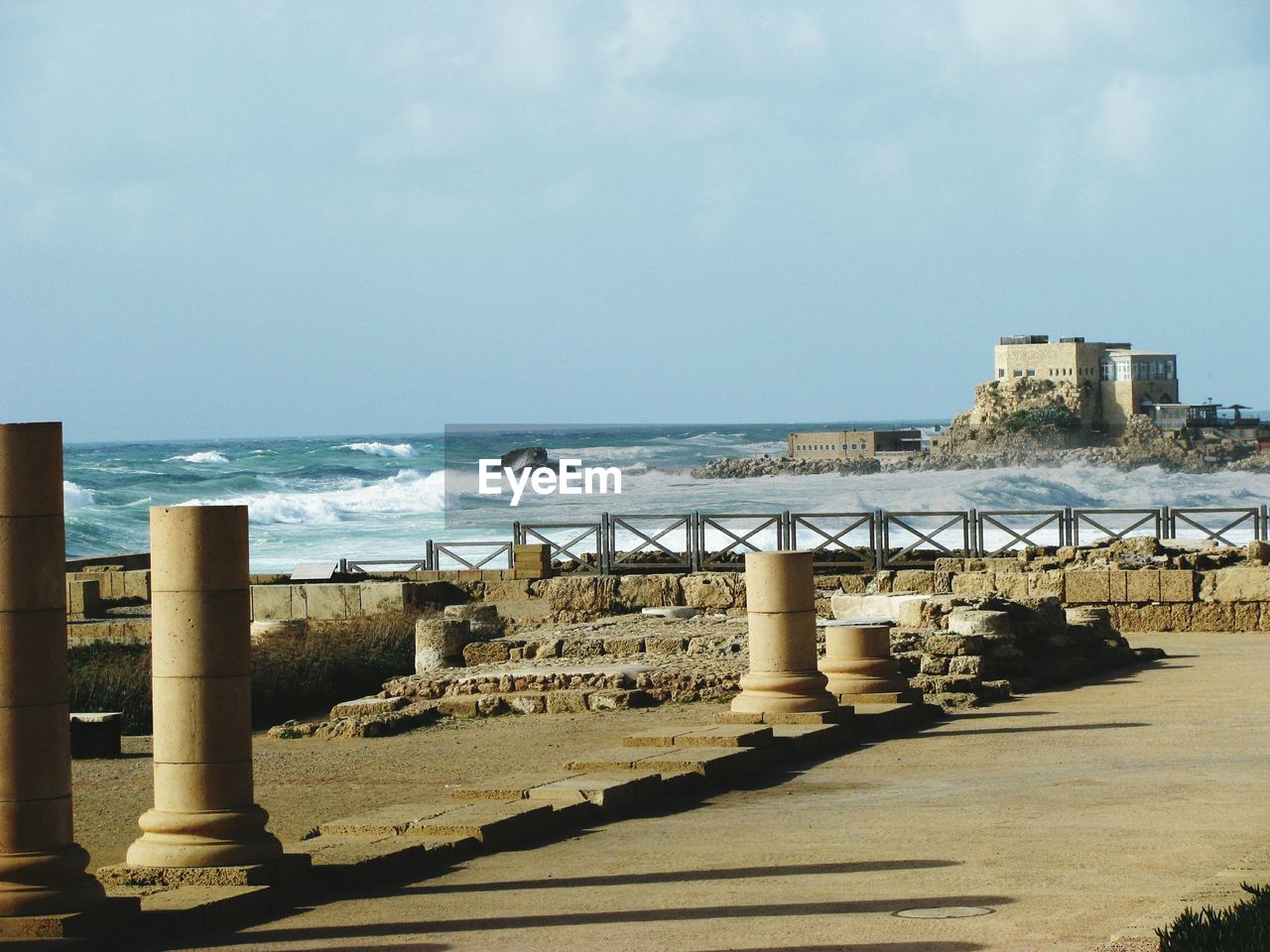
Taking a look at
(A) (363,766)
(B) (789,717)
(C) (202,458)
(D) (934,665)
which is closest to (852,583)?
(D) (934,665)

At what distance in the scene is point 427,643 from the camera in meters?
20.7

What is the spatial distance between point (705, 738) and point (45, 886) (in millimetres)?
5954

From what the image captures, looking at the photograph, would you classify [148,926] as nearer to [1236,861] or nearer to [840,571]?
[1236,861]

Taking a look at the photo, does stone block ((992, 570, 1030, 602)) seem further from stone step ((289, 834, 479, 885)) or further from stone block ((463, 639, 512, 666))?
stone step ((289, 834, 479, 885))

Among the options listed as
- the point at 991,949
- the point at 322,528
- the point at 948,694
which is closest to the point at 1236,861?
the point at 991,949

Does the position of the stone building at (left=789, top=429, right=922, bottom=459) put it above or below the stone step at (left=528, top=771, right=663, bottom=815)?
above

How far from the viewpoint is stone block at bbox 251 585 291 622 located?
27.5 m

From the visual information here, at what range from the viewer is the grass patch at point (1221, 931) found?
572 centimetres

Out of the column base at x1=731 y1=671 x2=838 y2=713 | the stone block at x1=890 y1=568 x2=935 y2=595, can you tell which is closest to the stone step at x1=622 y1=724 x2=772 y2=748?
the column base at x1=731 y1=671 x2=838 y2=713

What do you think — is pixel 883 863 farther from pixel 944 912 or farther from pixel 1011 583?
pixel 1011 583

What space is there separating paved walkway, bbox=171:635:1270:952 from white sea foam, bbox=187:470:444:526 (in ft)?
201

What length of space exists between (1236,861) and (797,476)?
81.9 m

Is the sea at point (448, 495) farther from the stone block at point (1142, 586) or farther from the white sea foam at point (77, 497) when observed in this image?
the stone block at point (1142, 586)

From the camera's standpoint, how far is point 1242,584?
22.4 metres
